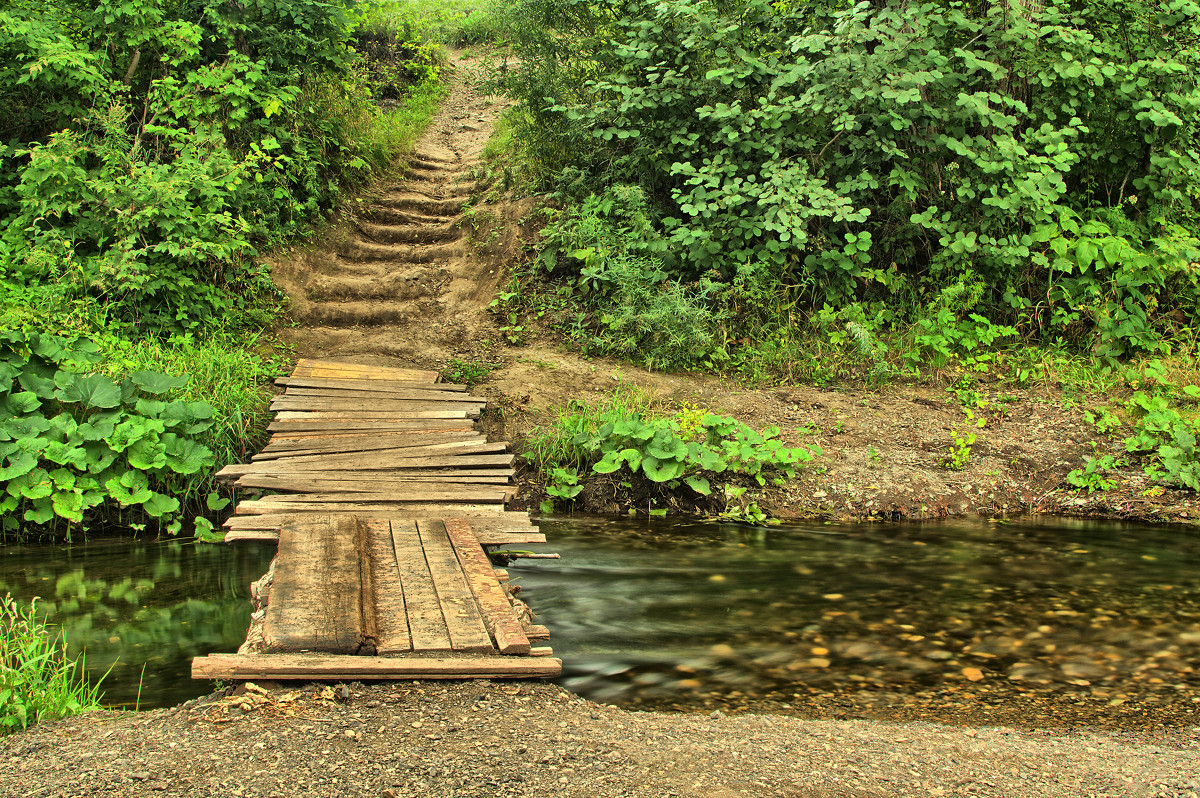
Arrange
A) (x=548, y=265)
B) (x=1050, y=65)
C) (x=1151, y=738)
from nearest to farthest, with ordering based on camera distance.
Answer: (x=1151, y=738), (x=1050, y=65), (x=548, y=265)

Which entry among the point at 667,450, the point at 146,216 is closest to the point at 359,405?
the point at 667,450

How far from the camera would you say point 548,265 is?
10062 mm

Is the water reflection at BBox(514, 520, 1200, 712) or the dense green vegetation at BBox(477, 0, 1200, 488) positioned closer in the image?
the water reflection at BBox(514, 520, 1200, 712)

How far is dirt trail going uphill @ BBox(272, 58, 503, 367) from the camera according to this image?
966 cm

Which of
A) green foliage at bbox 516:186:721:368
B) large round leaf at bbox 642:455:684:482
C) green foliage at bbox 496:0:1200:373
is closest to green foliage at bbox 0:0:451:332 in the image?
green foliage at bbox 516:186:721:368

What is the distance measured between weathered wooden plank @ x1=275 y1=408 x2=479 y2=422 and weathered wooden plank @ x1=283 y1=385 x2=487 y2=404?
0.31 metres

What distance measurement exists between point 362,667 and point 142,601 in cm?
265

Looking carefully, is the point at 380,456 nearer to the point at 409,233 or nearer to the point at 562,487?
the point at 562,487

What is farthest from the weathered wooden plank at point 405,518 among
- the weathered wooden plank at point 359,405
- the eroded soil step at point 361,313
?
the eroded soil step at point 361,313

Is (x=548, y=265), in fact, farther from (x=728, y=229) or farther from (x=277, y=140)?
(x=277, y=140)

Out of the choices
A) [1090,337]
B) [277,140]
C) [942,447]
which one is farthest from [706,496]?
[277,140]

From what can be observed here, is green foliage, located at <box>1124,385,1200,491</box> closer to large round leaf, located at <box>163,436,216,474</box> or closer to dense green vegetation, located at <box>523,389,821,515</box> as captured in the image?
dense green vegetation, located at <box>523,389,821,515</box>

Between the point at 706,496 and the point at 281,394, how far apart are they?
394cm

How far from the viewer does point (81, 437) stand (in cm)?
623
